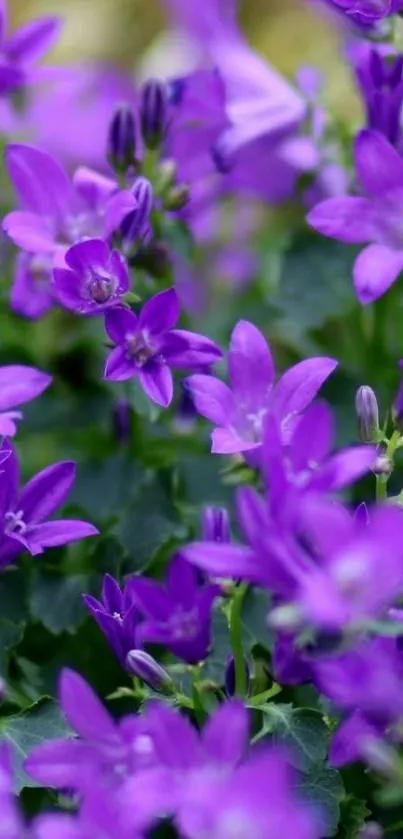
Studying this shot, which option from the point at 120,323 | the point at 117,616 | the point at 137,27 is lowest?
the point at 137,27

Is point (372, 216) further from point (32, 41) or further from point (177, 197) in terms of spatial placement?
point (32, 41)

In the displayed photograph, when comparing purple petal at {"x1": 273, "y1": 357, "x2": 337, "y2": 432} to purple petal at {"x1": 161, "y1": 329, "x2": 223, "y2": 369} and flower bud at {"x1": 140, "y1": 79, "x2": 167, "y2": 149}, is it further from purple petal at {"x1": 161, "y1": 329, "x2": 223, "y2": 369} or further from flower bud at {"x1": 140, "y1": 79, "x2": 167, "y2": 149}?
flower bud at {"x1": 140, "y1": 79, "x2": 167, "y2": 149}

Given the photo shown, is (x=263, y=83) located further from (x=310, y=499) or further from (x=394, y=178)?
(x=310, y=499)

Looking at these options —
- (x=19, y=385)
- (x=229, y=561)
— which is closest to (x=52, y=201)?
(x=19, y=385)

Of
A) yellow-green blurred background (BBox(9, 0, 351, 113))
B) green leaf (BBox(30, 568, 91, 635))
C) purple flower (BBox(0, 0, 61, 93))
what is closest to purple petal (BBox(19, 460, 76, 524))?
green leaf (BBox(30, 568, 91, 635))

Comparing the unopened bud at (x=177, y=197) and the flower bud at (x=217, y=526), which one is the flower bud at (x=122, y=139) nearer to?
the unopened bud at (x=177, y=197)

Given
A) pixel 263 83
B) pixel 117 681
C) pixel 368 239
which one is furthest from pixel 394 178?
pixel 117 681

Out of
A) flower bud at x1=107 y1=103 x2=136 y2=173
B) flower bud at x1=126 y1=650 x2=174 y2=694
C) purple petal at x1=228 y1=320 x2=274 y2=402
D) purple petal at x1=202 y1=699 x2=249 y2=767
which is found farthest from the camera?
flower bud at x1=107 y1=103 x2=136 y2=173

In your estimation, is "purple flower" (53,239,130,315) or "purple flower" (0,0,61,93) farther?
"purple flower" (0,0,61,93)
